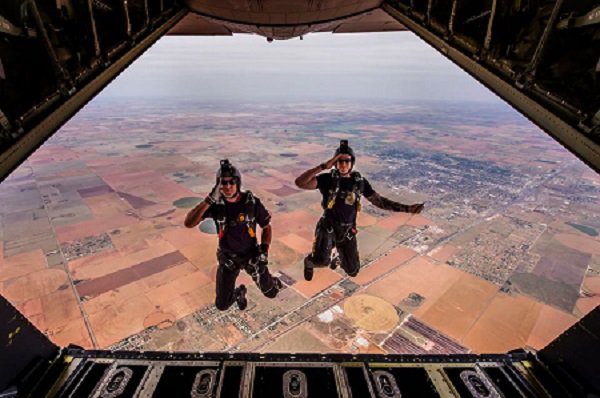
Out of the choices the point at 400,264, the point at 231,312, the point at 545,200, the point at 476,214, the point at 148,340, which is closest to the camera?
the point at 148,340

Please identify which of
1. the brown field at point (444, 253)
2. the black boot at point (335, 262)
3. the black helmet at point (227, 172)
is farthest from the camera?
the brown field at point (444, 253)

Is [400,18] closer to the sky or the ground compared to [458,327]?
closer to the sky

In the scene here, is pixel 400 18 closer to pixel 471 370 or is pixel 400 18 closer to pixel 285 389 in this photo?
pixel 471 370

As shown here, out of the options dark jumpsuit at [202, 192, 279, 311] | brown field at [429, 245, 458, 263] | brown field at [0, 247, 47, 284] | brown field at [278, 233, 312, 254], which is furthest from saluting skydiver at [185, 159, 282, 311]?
brown field at [0, 247, 47, 284]

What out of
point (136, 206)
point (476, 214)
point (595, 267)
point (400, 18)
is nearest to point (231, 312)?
point (400, 18)

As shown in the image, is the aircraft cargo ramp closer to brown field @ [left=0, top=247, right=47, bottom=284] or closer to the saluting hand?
the saluting hand

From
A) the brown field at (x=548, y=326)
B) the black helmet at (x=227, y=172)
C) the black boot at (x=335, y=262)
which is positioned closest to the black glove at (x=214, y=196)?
the black helmet at (x=227, y=172)

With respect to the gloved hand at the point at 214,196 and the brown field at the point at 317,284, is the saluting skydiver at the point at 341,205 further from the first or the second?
the brown field at the point at 317,284
